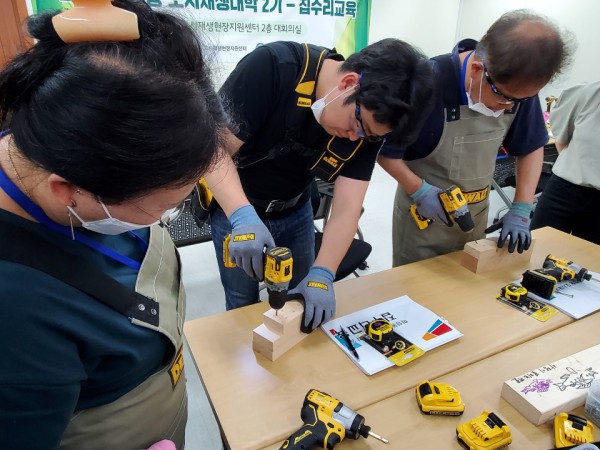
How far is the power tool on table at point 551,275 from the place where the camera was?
1265 mm

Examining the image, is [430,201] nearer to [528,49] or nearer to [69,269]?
[528,49]

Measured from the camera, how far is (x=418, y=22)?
14.6 feet

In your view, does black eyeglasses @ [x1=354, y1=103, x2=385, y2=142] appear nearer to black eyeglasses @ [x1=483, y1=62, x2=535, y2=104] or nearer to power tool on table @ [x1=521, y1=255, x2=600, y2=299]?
black eyeglasses @ [x1=483, y1=62, x2=535, y2=104]

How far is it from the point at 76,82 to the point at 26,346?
31cm

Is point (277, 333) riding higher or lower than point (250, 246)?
lower

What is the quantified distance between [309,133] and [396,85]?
1.08 feet

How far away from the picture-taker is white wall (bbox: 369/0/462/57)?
4.18 metres

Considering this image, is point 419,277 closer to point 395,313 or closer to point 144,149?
point 395,313

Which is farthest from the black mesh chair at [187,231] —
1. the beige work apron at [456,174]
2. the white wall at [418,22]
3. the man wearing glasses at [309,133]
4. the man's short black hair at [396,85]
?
the white wall at [418,22]

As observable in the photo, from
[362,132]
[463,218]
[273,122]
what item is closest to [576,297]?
[463,218]

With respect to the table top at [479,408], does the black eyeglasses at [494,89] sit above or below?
above

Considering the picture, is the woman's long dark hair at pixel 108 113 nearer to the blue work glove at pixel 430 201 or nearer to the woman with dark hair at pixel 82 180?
the woman with dark hair at pixel 82 180

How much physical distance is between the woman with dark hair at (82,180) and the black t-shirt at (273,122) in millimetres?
527

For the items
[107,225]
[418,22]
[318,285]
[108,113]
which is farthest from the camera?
[418,22]
